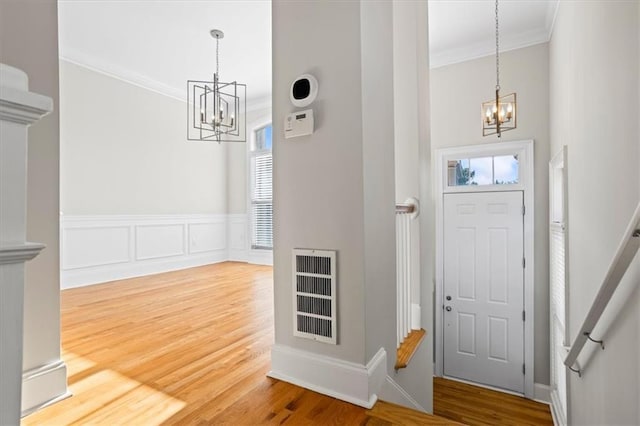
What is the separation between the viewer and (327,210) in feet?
5.58

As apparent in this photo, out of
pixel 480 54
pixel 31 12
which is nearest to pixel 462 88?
pixel 480 54

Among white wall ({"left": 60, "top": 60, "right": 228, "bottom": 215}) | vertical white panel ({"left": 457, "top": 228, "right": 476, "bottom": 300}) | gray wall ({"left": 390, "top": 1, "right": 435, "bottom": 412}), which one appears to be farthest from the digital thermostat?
white wall ({"left": 60, "top": 60, "right": 228, "bottom": 215})

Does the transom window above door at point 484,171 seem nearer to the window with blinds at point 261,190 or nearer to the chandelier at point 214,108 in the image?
the chandelier at point 214,108

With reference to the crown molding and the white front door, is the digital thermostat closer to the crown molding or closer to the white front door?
the white front door

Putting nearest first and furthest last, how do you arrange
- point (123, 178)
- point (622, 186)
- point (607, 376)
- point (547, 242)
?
point (622, 186) → point (607, 376) → point (547, 242) → point (123, 178)

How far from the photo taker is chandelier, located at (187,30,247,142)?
13.4 ft

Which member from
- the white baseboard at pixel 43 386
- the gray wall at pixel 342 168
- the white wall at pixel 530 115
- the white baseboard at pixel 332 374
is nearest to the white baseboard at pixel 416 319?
the gray wall at pixel 342 168

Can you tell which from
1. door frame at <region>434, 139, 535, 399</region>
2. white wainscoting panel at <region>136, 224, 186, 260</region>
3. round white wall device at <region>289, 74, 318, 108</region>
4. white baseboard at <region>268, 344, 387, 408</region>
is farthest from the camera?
white wainscoting panel at <region>136, 224, 186, 260</region>

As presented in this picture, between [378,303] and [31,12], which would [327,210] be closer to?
[378,303]

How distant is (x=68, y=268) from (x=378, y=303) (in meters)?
4.29

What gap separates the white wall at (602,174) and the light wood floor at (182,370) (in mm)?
1008

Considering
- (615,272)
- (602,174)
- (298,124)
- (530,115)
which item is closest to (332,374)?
(298,124)

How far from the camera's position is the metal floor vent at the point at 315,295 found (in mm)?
1686

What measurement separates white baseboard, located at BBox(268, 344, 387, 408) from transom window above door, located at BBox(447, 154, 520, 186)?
350cm
